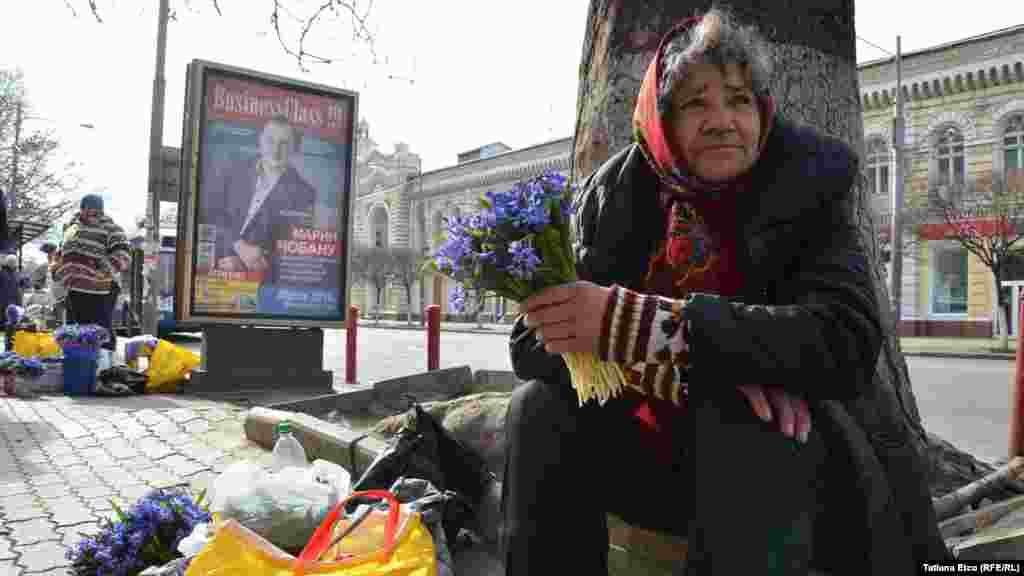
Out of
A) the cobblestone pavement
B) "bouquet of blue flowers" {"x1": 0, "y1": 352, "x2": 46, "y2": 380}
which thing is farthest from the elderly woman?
"bouquet of blue flowers" {"x1": 0, "y1": 352, "x2": 46, "y2": 380}

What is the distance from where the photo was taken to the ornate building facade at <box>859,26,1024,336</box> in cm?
2422

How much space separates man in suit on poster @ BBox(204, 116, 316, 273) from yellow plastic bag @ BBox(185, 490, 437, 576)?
5.87m

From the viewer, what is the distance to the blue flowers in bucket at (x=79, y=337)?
666cm

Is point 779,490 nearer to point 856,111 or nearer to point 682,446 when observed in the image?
point 682,446

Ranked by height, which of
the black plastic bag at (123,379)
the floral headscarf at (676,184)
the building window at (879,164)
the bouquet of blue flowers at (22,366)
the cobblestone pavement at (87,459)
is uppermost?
the building window at (879,164)

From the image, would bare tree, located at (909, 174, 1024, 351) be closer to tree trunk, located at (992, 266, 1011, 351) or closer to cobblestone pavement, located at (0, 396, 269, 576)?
tree trunk, located at (992, 266, 1011, 351)

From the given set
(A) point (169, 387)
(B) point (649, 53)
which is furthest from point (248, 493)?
(A) point (169, 387)

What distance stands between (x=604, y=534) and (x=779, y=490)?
43 cm

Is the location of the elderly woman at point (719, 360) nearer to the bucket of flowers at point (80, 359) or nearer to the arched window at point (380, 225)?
the bucket of flowers at point (80, 359)

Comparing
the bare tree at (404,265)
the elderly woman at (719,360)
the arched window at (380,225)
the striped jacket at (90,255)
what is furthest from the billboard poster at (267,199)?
the arched window at (380,225)

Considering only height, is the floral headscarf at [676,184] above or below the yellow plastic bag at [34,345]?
above

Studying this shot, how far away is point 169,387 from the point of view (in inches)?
276

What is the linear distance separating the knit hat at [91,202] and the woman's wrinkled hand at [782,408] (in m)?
7.83

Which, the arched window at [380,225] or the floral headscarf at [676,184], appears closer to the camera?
the floral headscarf at [676,184]
